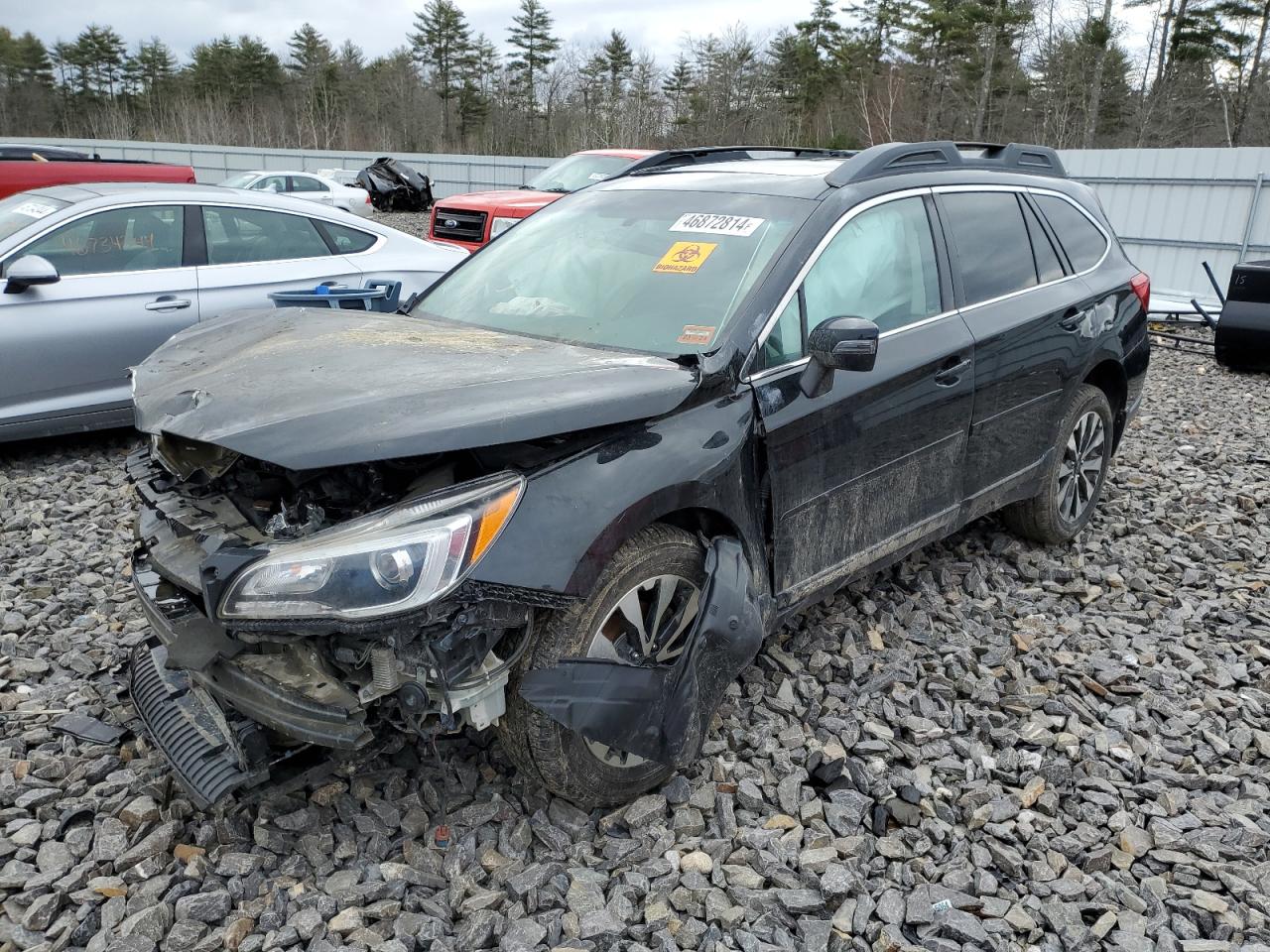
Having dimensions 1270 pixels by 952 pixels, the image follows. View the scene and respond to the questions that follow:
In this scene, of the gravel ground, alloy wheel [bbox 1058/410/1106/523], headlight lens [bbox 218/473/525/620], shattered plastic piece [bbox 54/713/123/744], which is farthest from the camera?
alloy wheel [bbox 1058/410/1106/523]

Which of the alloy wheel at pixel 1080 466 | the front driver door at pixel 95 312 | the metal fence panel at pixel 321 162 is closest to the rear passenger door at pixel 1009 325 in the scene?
the alloy wheel at pixel 1080 466

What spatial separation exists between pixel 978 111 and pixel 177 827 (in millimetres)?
43756

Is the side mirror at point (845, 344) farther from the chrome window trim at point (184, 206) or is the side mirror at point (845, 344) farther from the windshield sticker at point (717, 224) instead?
the chrome window trim at point (184, 206)

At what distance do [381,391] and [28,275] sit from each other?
401cm

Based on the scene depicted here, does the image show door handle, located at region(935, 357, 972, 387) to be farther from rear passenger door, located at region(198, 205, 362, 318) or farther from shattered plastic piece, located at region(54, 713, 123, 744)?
rear passenger door, located at region(198, 205, 362, 318)

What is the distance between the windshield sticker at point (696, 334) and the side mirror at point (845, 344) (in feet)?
1.03

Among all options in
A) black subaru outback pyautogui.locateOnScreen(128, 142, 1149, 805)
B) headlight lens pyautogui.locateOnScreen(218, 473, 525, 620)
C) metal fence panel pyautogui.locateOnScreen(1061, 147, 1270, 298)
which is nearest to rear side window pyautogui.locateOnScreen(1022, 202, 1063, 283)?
black subaru outback pyautogui.locateOnScreen(128, 142, 1149, 805)

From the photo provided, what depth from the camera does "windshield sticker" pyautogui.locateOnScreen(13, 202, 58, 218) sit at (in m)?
5.81

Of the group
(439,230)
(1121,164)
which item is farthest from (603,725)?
(1121,164)

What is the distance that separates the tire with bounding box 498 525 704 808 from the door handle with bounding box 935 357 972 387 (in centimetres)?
135

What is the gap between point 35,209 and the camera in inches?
233

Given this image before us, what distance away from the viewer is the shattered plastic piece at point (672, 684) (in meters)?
2.42

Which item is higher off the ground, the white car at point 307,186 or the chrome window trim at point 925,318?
the chrome window trim at point 925,318

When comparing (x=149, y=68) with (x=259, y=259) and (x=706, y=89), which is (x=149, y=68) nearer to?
(x=706, y=89)
